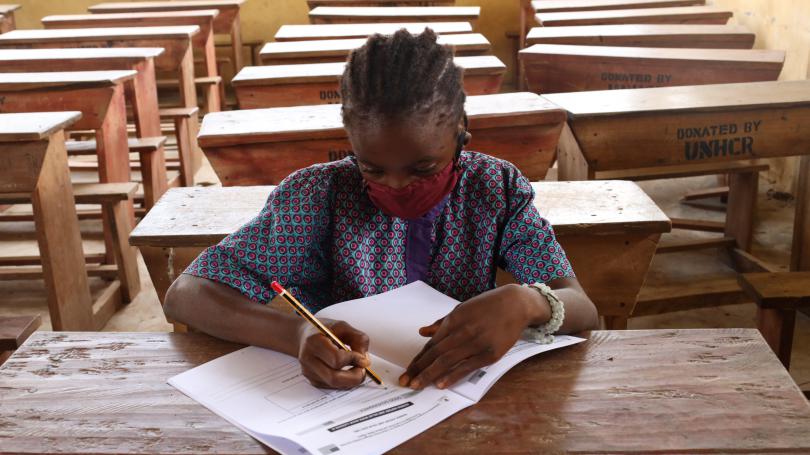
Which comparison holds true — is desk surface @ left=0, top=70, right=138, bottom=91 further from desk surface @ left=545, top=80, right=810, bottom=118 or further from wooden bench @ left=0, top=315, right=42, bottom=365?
desk surface @ left=545, top=80, right=810, bottom=118

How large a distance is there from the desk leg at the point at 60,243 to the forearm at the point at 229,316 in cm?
170

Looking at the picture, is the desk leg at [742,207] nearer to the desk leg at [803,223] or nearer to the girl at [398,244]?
the desk leg at [803,223]

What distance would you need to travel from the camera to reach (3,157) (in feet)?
8.92

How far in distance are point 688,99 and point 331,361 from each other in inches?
89.5

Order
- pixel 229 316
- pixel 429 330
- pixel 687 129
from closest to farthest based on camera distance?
pixel 429 330
pixel 229 316
pixel 687 129

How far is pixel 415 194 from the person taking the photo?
132 cm

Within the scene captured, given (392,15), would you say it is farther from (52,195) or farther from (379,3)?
(52,195)

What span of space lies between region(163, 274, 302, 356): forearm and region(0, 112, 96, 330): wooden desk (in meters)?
1.62

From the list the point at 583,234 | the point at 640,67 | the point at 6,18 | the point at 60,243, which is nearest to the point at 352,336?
the point at 583,234

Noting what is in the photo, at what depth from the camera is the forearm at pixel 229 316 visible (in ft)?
3.90

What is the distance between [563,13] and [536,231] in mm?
4314

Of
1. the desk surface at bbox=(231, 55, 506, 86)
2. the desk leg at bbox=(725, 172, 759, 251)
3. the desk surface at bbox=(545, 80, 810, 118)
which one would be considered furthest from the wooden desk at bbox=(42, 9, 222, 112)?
the desk leg at bbox=(725, 172, 759, 251)

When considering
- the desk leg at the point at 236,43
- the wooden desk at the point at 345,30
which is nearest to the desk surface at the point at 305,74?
the wooden desk at the point at 345,30

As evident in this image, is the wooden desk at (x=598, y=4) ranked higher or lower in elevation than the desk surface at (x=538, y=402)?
higher
